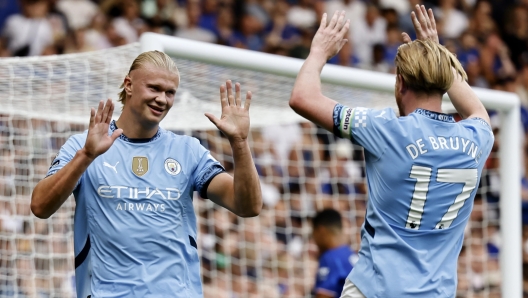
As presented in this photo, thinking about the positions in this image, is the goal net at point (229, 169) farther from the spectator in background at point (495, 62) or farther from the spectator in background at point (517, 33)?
the spectator in background at point (517, 33)

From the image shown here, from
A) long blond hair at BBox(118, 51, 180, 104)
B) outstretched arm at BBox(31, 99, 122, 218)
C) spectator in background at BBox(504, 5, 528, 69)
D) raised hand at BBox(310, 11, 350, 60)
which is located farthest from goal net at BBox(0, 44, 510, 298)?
spectator in background at BBox(504, 5, 528, 69)

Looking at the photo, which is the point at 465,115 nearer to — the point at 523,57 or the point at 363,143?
the point at 363,143

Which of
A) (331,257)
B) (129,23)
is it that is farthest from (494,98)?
(129,23)

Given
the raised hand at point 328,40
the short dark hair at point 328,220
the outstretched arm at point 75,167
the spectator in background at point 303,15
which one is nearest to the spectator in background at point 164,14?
the spectator in background at point 303,15

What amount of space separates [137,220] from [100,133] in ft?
1.49

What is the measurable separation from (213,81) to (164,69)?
7.86ft

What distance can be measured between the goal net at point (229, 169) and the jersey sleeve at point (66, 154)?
1.86 meters

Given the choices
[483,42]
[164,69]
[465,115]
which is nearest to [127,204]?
[164,69]

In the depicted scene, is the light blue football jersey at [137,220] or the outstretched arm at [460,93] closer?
the light blue football jersey at [137,220]

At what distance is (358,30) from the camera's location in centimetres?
1293

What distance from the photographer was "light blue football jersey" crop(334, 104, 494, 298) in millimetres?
3812

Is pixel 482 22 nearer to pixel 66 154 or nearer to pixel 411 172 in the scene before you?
pixel 411 172

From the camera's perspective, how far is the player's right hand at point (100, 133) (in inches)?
145

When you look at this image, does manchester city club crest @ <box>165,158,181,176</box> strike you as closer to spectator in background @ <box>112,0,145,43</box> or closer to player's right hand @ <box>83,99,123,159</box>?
player's right hand @ <box>83,99,123,159</box>
